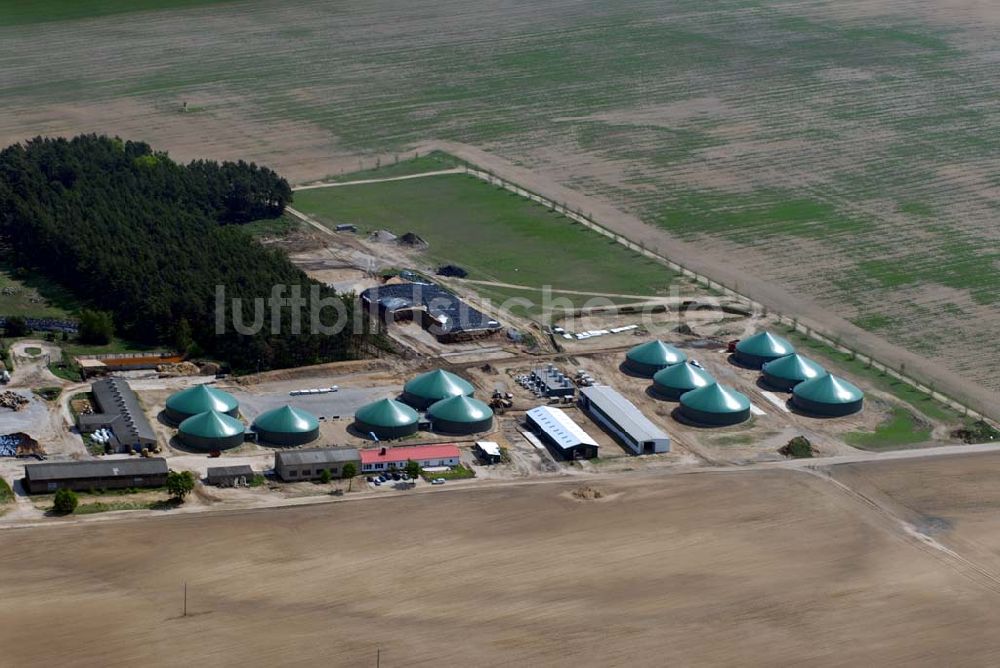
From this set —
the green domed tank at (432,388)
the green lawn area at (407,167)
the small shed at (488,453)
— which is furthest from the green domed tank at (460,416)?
the green lawn area at (407,167)

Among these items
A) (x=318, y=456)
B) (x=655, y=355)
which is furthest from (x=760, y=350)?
(x=318, y=456)

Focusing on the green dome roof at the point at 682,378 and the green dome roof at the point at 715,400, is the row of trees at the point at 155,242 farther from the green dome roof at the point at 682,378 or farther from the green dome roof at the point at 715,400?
the green dome roof at the point at 715,400

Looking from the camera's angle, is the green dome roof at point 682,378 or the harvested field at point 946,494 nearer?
the harvested field at point 946,494

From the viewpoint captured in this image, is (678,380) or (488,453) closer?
(488,453)

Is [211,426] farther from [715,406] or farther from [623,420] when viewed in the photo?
[715,406]

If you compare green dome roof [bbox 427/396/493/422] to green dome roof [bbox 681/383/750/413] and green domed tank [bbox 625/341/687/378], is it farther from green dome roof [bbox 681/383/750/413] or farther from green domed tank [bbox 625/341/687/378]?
green domed tank [bbox 625/341/687/378]

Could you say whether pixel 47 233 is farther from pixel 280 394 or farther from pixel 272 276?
pixel 280 394

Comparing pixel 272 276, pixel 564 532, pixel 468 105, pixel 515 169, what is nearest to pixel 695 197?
pixel 515 169
